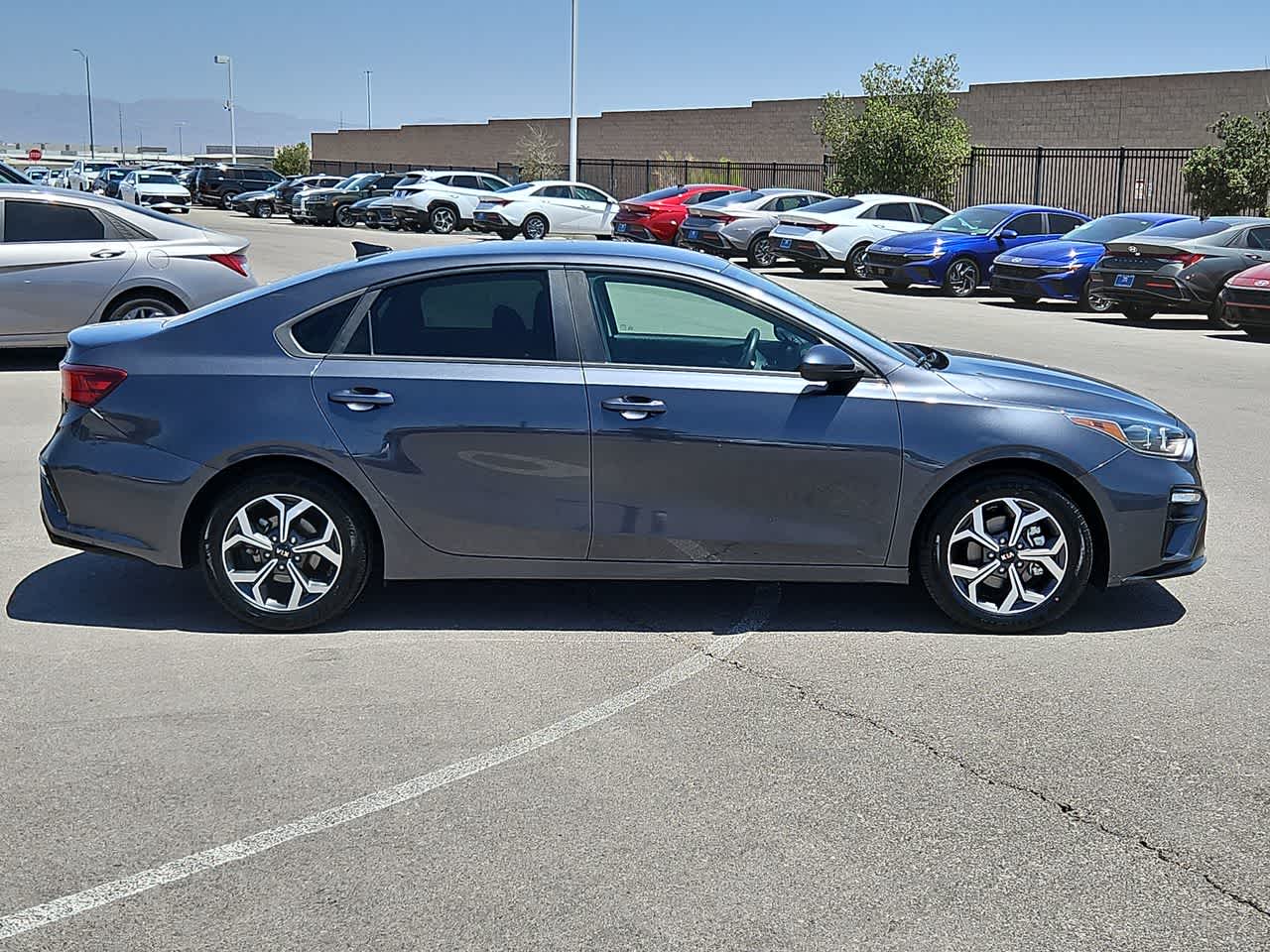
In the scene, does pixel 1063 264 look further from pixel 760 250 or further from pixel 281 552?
pixel 281 552

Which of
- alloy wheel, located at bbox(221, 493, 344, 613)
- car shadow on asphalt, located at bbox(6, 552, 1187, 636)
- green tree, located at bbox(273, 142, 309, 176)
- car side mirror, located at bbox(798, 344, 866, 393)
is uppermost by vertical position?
green tree, located at bbox(273, 142, 309, 176)

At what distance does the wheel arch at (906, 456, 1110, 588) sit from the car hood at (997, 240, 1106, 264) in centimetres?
1737

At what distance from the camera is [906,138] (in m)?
39.8

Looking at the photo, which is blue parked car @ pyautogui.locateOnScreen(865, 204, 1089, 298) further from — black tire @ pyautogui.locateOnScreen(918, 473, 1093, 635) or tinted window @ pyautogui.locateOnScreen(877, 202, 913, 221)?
black tire @ pyautogui.locateOnScreen(918, 473, 1093, 635)

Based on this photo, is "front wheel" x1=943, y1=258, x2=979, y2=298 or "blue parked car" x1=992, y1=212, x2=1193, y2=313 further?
"front wheel" x1=943, y1=258, x2=979, y2=298

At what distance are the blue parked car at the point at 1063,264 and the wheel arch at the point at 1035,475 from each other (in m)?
16.5

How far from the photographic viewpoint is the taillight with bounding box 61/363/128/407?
6.16 m

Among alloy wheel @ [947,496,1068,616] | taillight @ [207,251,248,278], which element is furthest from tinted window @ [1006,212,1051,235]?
alloy wheel @ [947,496,1068,616]

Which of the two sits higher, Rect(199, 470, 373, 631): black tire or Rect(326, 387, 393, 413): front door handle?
Rect(326, 387, 393, 413): front door handle

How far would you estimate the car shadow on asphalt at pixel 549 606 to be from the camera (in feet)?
20.8

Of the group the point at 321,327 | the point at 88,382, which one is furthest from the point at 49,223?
the point at 321,327

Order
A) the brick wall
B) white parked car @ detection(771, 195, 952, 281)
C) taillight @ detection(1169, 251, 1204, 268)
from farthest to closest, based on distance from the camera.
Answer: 1. the brick wall
2. white parked car @ detection(771, 195, 952, 281)
3. taillight @ detection(1169, 251, 1204, 268)

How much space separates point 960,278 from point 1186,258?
506cm

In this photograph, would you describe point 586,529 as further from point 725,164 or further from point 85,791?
point 725,164
